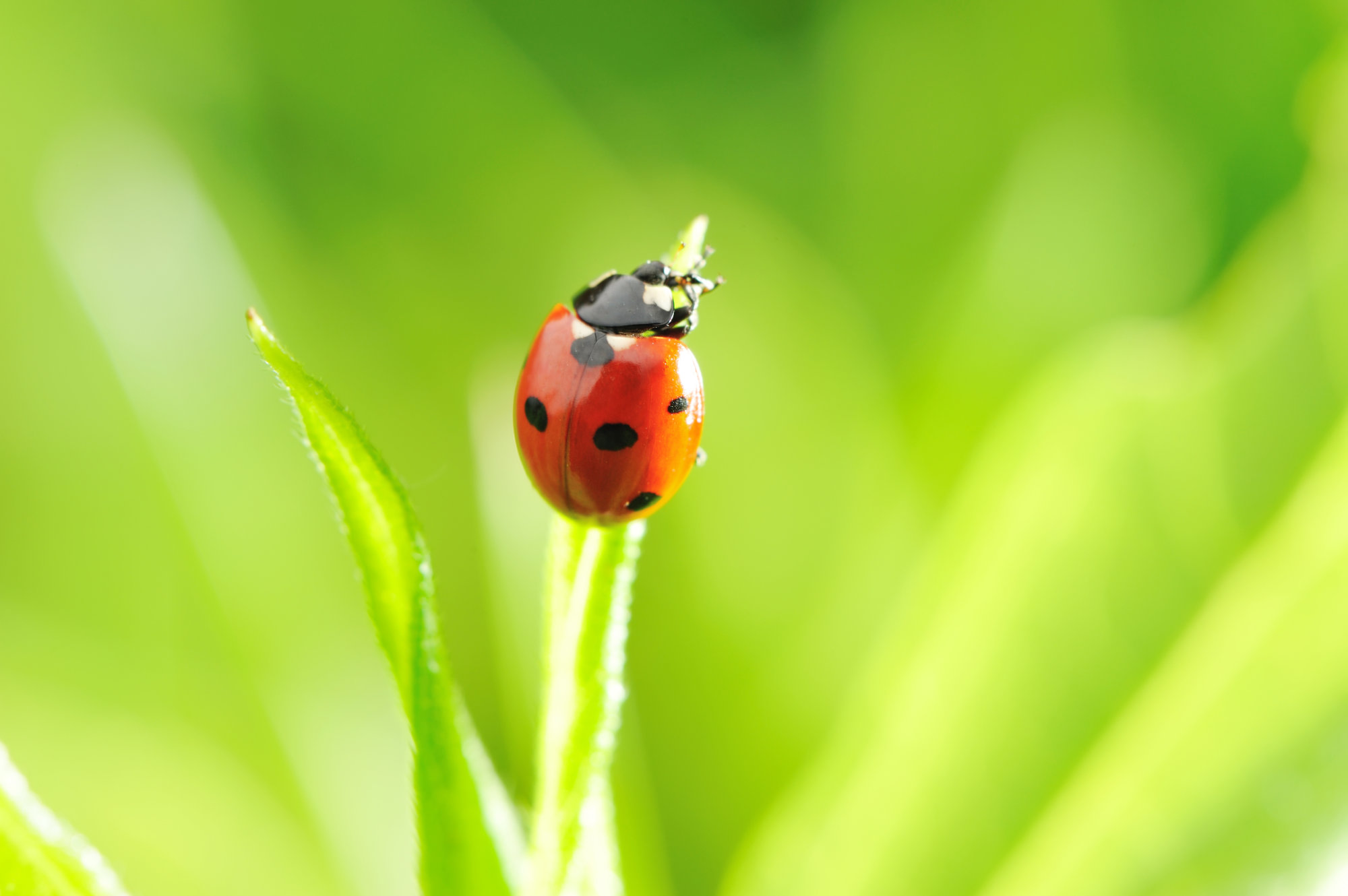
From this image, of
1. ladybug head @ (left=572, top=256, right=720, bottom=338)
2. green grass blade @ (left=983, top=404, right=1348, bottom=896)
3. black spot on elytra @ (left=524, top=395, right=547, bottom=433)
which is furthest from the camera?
ladybug head @ (left=572, top=256, right=720, bottom=338)

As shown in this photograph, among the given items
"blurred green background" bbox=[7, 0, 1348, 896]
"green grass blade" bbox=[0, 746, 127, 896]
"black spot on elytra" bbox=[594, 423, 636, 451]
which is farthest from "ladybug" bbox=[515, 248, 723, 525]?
"green grass blade" bbox=[0, 746, 127, 896]

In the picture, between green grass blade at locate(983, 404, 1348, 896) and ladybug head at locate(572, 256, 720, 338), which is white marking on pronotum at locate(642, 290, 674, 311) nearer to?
ladybug head at locate(572, 256, 720, 338)

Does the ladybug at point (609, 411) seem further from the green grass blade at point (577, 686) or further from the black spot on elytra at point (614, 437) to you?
the green grass blade at point (577, 686)

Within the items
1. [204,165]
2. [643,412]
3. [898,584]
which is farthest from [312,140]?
[898,584]

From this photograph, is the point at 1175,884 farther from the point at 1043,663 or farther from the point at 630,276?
the point at 630,276

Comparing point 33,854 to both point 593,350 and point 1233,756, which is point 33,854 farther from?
point 1233,756

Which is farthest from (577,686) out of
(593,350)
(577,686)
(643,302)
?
(643,302)

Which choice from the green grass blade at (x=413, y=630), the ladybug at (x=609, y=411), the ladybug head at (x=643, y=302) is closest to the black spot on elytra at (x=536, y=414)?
the ladybug at (x=609, y=411)
